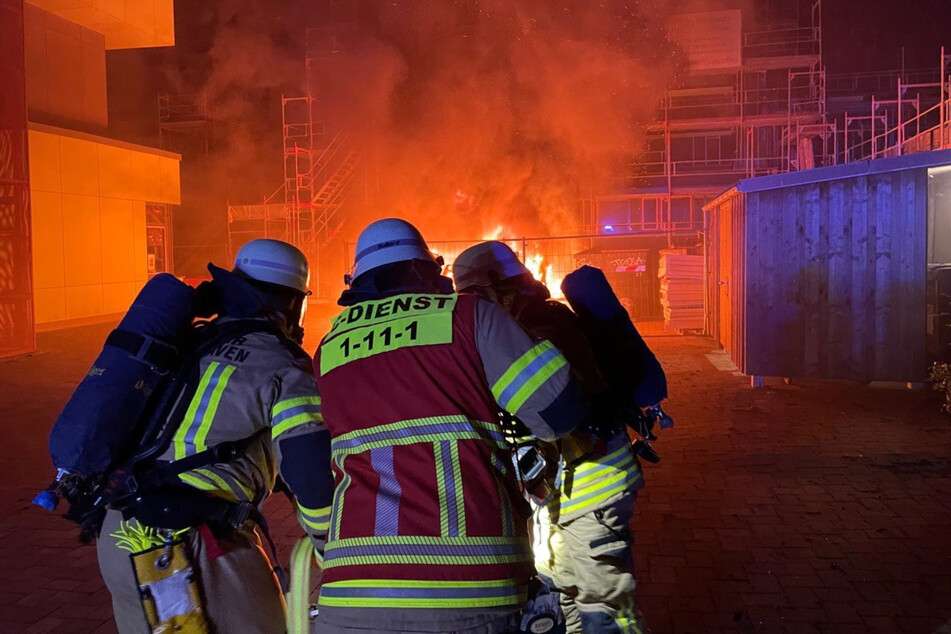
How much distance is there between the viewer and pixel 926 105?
107ft

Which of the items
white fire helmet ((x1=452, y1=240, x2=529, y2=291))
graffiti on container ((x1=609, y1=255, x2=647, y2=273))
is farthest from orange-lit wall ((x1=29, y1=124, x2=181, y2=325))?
white fire helmet ((x1=452, y1=240, x2=529, y2=291))

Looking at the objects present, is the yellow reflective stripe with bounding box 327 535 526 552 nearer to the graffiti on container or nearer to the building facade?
the graffiti on container

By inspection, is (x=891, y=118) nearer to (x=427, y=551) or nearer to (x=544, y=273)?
(x=544, y=273)

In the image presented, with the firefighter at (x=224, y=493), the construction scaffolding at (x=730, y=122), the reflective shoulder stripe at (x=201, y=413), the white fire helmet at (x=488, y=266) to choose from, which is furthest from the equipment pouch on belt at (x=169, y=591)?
the construction scaffolding at (x=730, y=122)

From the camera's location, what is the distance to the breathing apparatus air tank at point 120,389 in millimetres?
2266

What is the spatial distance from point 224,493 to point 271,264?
83 cm

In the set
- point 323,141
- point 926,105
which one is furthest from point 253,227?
point 926,105

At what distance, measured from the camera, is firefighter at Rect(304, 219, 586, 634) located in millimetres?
1865

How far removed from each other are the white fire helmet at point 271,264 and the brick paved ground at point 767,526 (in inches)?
88.6

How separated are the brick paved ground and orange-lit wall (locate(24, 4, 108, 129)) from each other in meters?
12.9

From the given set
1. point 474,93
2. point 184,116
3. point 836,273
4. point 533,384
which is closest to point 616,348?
point 533,384

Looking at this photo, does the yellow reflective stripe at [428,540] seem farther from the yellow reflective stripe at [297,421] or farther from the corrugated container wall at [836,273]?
the corrugated container wall at [836,273]

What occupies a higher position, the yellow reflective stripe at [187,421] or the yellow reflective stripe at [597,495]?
the yellow reflective stripe at [187,421]

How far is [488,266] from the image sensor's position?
3307 millimetres
